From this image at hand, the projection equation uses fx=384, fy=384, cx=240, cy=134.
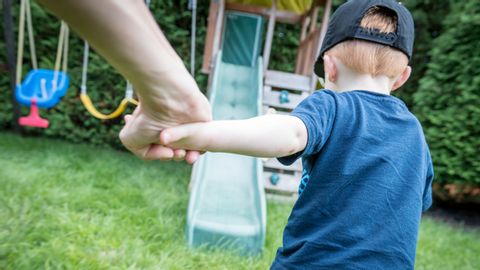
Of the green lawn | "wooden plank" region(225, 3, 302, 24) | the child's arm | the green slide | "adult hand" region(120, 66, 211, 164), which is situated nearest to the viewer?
"adult hand" region(120, 66, 211, 164)

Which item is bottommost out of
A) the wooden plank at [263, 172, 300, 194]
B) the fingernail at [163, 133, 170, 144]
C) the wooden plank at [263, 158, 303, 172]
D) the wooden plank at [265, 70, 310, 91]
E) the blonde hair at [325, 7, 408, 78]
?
the wooden plank at [263, 172, 300, 194]

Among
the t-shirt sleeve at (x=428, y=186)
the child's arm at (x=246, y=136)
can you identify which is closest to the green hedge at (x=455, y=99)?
the t-shirt sleeve at (x=428, y=186)

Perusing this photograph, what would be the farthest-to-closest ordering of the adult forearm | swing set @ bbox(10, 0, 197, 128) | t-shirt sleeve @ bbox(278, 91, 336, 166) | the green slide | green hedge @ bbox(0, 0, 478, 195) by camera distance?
1. green hedge @ bbox(0, 0, 478, 195)
2. swing set @ bbox(10, 0, 197, 128)
3. the green slide
4. t-shirt sleeve @ bbox(278, 91, 336, 166)
5. the adult forearm

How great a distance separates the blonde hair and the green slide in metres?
1.82

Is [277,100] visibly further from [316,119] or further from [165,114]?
[165,114]

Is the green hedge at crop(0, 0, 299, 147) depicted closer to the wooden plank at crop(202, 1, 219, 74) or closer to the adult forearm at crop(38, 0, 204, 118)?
the wooden plank at crop(202, 1, 219, 74)

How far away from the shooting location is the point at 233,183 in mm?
3451

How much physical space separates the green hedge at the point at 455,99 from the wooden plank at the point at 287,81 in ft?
4.28

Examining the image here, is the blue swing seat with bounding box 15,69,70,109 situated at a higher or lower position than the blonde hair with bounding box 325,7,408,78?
lower

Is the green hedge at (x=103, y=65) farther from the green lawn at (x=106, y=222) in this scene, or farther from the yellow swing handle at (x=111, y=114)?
the yellow swing handle at (x=111, y=114)

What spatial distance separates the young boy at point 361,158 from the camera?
3.16 feet

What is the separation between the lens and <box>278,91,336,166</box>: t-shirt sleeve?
841mm

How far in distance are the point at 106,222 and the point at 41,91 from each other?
7.33ft

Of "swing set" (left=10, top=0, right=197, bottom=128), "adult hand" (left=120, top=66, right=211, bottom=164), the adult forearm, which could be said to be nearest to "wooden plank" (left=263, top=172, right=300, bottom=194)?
"swing set" (left=10, top=0, right=197, bottom=128)
